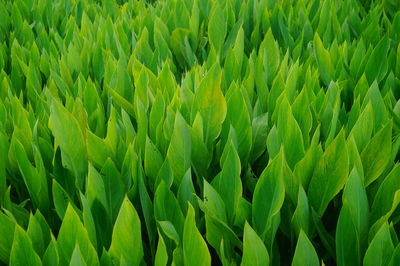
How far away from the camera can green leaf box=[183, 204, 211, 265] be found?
1299 millimetres

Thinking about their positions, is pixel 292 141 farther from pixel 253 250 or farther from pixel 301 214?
pixel 253 250

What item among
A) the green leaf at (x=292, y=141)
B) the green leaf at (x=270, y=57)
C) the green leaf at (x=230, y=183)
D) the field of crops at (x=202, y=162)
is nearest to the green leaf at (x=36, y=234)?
the field of crops at (x=202, y=162)

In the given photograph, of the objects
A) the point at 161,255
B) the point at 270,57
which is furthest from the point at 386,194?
the point at 270,57

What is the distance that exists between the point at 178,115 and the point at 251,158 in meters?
0.37

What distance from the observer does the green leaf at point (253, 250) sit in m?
1.29

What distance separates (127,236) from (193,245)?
0.16m

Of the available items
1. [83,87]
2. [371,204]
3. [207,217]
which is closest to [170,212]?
[207,217]

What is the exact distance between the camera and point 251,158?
75.7 inches

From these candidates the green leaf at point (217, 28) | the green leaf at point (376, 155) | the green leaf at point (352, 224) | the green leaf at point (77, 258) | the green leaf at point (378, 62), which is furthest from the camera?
the green leaf at point (217, 28)

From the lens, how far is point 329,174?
1.57m

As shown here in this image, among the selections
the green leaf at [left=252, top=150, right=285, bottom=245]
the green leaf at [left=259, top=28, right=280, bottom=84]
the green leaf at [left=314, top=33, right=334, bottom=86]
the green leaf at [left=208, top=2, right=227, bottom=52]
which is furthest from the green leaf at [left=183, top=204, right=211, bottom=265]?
the green leaf at [left=208, top=2, right=227, bottom=52]

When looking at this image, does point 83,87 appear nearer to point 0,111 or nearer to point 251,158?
point 0,111

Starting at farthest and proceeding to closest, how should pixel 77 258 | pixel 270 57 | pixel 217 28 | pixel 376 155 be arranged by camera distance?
pixel 217 28
pixel 270 57
pixel 376 155
pixel 77 258

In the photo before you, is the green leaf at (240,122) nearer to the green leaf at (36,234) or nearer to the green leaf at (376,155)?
the green leaf at (376,155)
